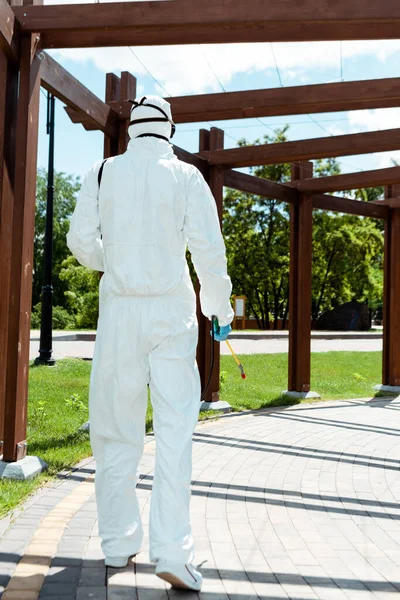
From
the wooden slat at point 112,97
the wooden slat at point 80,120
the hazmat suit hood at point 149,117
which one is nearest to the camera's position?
the hazmat suit hood at point 149,117

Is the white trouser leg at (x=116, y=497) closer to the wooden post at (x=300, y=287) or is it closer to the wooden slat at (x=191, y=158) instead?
the wooden slat at (x=191, y=158)

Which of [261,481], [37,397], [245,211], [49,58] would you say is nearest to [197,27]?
[49,58]

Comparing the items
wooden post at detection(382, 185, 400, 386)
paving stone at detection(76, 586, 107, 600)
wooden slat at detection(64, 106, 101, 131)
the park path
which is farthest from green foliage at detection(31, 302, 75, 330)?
paving stone at detection(76, 586, 107, 600)

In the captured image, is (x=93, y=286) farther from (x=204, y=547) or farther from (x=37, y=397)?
(x=204, y=547)

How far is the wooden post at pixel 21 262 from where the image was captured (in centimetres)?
474

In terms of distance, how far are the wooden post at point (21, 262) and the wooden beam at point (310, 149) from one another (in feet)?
11.3

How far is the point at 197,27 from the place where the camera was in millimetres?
4781

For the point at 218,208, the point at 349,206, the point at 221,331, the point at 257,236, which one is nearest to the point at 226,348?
the point at 349,206

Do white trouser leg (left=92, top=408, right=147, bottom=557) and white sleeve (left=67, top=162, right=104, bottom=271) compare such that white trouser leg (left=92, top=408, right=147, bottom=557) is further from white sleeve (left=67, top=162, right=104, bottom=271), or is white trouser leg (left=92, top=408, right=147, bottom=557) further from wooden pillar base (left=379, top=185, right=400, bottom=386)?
wooden pillar base (left=379, top=185, right=400, bottom=386)

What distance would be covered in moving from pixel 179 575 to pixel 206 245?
142cm

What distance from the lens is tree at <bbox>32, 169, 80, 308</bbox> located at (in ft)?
143

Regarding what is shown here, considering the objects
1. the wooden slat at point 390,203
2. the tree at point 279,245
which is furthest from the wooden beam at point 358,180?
the tree at point 279,245

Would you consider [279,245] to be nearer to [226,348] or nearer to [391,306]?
[226,348]

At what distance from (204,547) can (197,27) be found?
336 cm
